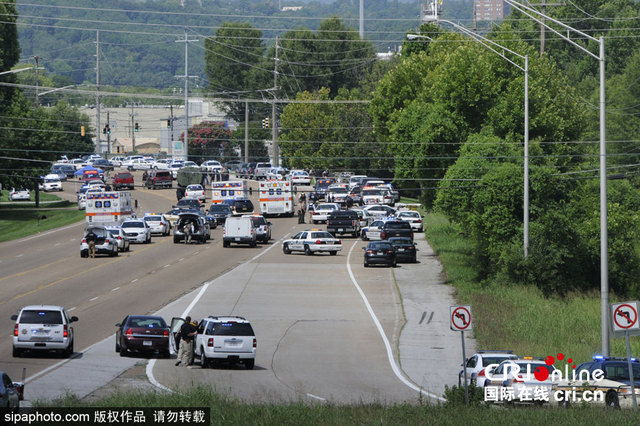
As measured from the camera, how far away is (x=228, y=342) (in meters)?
29.7

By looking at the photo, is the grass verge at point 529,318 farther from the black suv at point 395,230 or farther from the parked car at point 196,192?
the parked car at point 196,192

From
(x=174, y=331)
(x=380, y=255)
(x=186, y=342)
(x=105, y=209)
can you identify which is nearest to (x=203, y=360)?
(x=186, y=342)

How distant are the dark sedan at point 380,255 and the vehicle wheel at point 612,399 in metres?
35.5

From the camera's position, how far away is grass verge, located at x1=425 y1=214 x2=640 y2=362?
115 ft

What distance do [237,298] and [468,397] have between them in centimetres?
2363

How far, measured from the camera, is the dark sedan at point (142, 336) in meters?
31.2

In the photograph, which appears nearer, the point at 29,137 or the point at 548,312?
the point at 548,312

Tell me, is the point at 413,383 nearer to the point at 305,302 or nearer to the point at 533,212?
the point at 305,302

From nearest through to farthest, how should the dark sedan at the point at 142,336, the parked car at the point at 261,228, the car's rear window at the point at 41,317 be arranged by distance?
the car's rear window at the point at 41,317 < the dark sedan at the point at 142,336 < the parked car at the point at 261,228

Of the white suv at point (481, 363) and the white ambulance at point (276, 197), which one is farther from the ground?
the white ambulance at point (276, 197)

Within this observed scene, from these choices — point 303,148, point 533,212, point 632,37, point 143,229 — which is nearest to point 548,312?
point 533,212

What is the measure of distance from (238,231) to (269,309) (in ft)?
78.7

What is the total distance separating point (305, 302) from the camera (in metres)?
45.0

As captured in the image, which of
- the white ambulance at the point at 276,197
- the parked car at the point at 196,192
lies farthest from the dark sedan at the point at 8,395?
the parked car at the point at 196,192
